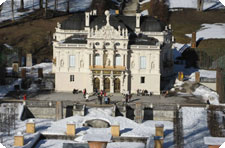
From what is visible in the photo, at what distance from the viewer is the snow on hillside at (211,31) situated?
8633 cm

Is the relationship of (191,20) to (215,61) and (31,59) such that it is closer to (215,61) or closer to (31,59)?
(215,61)

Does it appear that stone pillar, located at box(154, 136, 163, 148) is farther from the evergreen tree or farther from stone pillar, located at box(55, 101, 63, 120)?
the evergreen tree

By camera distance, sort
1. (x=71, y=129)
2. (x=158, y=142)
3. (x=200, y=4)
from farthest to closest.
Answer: (x=200, y=4) < (x=71, y=129) < (x=158, y=142)

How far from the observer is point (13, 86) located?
67625 millimetres

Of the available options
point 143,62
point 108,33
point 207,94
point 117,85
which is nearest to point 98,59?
point 108,33

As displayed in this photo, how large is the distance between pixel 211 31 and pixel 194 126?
3535 centimetres

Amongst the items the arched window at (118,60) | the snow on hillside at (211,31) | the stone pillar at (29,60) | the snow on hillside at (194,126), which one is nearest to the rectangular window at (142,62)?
the arched window at (118,60)

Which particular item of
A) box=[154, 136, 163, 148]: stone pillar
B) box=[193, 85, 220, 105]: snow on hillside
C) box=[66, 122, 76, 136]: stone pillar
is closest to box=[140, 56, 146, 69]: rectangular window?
box=[193, 85, 220, 105]: snow on hillside

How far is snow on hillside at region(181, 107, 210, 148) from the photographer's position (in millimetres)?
50312

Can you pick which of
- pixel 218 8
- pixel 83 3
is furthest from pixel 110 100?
pixel 83 3

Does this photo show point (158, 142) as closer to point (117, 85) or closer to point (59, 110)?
point (59, 110)

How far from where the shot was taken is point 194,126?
54.8 m

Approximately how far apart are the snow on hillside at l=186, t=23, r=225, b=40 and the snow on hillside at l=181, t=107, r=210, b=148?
2846 centimetres

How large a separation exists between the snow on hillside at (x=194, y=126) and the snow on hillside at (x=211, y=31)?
93.4 feet
